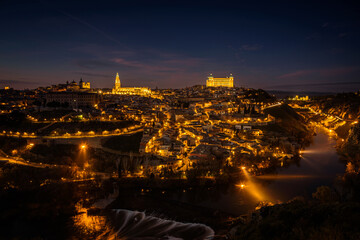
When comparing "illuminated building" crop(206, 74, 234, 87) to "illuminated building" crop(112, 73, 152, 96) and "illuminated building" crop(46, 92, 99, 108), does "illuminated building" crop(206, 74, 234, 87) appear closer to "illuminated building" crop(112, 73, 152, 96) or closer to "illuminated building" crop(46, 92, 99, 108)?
"illuminated building" crop(112, 73, 152, 96)

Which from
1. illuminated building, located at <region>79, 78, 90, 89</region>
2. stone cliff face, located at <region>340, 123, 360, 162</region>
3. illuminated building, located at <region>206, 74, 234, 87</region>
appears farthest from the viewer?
illuminated building, located at <region>206, 74, 234, 87</region>

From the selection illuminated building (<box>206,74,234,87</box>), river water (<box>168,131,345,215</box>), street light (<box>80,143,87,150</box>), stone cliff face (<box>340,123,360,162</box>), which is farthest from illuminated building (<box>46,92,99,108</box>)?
illuminated building (<box>206,74,234,87</box>)

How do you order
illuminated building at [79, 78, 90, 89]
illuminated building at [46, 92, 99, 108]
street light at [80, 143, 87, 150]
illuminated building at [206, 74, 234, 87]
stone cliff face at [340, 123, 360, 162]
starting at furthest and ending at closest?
illuminated building at [206, 74, 234, 87]
illuminated building at [79, 78, 90, 89]
illuminated building at [46, 92, 99, 108]
street light at [80, 143, 87, 150]
stone cliff face at [340, 123, 360, 162]

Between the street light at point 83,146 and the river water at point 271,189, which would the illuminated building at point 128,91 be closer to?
the street light at point 83,146

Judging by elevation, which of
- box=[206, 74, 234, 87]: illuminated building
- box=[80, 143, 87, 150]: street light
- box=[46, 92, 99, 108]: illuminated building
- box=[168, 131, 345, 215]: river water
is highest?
box=[206, 74, 234, 87]: illuminated building

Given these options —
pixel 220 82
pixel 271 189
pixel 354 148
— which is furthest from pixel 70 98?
pixel 220 82

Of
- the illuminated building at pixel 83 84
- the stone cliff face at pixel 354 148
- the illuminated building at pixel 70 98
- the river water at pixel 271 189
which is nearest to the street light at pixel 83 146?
the river water at pixel 271 189

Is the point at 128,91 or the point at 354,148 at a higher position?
the point at 128,91

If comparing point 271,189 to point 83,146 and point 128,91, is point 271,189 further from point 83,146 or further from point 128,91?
point 128,91

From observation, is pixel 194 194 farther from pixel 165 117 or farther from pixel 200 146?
pixel 165 117
